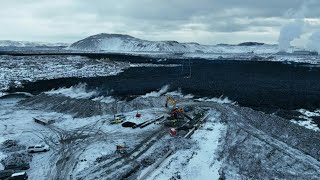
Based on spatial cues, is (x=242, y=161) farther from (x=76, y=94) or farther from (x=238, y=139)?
(x=76, y=94)

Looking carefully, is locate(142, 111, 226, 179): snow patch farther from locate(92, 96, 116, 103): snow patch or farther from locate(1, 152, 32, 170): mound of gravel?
locate(92, 96, 116, 103): snow patch

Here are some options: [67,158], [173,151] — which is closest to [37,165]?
[67,158]

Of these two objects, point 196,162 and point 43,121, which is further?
point 43,121

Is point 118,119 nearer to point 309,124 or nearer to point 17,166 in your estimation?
point 17,166

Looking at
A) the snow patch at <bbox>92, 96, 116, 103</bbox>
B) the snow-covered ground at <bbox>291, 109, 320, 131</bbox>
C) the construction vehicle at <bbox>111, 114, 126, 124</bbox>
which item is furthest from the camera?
the snow patch at <bbox>92, 96, 116, 103</bbox>

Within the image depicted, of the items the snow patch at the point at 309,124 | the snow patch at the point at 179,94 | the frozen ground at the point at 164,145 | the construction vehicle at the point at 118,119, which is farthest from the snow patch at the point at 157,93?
the snow patch at the point at 309,124

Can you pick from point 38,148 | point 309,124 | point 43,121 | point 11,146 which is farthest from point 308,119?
point 11,146

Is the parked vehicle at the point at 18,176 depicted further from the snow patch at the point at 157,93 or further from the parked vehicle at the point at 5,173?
the snow patch at the point at 157,93

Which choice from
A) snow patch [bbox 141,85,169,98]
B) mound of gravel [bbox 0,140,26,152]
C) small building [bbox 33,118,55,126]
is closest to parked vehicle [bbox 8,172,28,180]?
mound of gravel [bbox 0,140,26,152]
